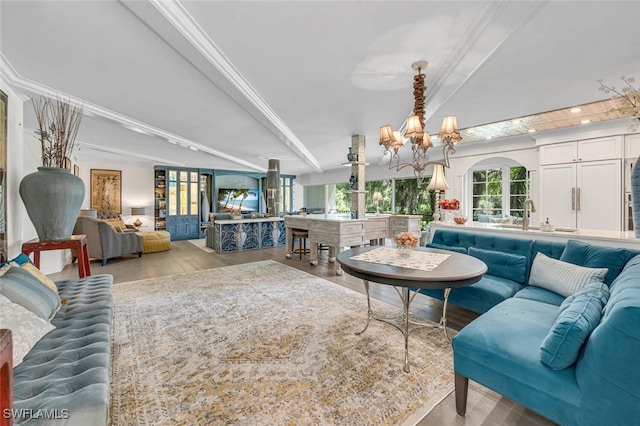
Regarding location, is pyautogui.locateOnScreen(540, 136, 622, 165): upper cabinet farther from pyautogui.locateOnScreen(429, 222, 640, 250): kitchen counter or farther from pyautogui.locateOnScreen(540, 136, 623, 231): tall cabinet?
pyautogui.locateOnScreen(429, 222, 640, 250): kitchen counter

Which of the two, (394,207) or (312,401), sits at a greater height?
(394,207)

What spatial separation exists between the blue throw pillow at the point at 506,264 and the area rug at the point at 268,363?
0.86 metres

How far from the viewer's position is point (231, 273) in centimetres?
451

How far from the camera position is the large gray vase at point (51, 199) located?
107 inches

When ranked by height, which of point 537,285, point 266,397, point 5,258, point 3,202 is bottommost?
point 266,397

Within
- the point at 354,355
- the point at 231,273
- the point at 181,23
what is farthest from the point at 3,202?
the point at 354,355

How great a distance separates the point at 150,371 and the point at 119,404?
1.07ft

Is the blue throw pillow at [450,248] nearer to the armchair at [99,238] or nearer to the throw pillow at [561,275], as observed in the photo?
the throw pillow at [561,275]

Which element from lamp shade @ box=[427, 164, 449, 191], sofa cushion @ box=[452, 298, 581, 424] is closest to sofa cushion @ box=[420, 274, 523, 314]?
sofa cushion @ box=[452, 298, 581, 424]

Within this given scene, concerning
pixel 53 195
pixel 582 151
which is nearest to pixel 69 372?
pixel 53 195

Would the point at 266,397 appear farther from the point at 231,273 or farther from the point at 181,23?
the point at 231,273

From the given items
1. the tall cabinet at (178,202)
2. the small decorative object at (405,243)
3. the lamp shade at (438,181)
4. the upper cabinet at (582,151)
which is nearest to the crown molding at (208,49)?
the small decorative object at (405,243)

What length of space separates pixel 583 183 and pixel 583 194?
188mm

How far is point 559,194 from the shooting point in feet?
16.1
